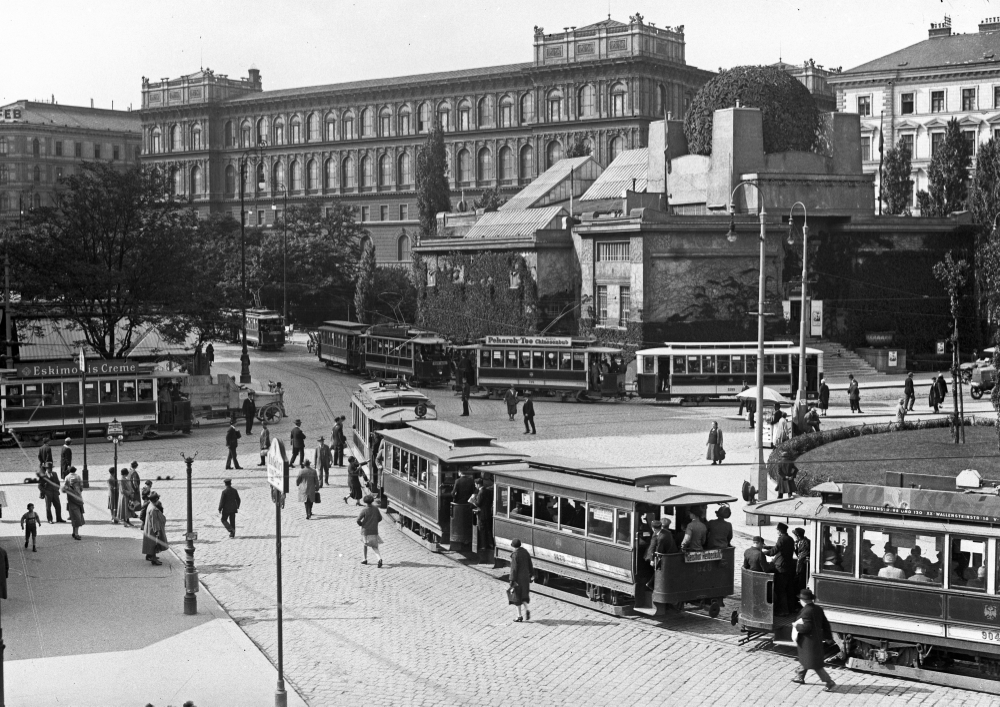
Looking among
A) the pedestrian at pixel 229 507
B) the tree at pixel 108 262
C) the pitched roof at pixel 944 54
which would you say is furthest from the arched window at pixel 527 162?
the pedestrian at pixel 229 507

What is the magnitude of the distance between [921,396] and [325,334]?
3227 cm

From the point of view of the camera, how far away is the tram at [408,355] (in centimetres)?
6009

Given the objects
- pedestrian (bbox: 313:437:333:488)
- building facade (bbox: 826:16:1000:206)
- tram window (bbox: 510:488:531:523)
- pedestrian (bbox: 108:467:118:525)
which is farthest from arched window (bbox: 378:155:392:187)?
tram window (bbox: 510:488:531:523)

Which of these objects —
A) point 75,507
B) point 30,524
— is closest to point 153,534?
point 30,524

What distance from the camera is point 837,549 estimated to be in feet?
59.3

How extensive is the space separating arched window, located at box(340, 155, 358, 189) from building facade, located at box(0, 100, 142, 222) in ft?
74.6

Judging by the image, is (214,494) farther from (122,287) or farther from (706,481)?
(122,287)

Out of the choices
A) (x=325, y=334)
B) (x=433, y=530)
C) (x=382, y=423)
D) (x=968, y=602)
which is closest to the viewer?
(x=968, y=602)

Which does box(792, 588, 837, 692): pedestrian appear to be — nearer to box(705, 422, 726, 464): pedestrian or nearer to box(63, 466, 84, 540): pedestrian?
box(63, 466, 84, 540): pedestrian

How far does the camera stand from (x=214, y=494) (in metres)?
32.1

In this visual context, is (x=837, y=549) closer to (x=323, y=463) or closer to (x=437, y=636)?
(x=437, y=636)

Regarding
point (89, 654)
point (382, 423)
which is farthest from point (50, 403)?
point (89, 654)

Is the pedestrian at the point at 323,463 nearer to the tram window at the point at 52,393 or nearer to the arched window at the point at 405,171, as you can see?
the tram window at the point at 52,393

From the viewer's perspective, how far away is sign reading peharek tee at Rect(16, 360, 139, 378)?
4238 cm
